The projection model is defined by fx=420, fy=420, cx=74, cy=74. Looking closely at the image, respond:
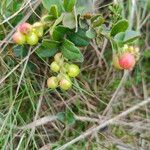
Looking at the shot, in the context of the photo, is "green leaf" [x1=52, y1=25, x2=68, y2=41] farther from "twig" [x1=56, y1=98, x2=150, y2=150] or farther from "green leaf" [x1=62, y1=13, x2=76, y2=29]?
"twig" [x1=56, y1=98, x2=150, y2=150]

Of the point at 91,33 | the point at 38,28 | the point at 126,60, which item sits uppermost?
the point at 38,28

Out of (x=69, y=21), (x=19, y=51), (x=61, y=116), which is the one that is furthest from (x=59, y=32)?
(x=61, y=116)

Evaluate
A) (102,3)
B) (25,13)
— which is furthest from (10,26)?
(102,3)

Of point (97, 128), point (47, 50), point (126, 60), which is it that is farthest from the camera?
point (97, 128)

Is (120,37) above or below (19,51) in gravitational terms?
below

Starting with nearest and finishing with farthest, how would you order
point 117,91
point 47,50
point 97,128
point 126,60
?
point 126,60 < point 47,50 < point 97,128 < point 117,91

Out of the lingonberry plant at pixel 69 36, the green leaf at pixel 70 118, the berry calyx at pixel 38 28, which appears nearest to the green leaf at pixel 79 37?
the lingonberry plant at pixel 69 36

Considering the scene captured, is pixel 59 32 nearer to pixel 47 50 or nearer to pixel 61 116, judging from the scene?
pixel 47 50
